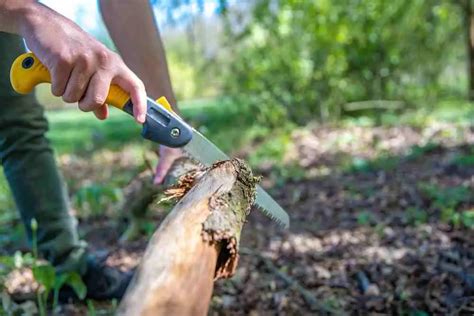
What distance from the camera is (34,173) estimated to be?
228 cm

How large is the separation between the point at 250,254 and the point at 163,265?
6.09 feet

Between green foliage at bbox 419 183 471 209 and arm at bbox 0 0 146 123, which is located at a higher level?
green foliage at bbox 419 183 471 209

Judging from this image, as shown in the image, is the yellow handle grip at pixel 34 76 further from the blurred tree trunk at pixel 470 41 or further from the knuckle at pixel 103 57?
the blurred tree trunk at pixel 470 41

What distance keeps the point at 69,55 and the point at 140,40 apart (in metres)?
0.82

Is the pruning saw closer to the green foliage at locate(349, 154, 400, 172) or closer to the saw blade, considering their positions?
the saw blade

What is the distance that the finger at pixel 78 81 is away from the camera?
1239mm

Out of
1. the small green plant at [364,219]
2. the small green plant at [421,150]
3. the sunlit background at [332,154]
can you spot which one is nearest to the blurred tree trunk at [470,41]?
the sunlit background at [332,154]

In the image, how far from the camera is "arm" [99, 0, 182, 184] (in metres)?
1.96

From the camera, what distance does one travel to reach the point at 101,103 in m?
1.28

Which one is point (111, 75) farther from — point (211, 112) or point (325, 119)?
point (211, 112)

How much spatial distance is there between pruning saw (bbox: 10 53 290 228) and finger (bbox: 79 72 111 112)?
0.06 meters

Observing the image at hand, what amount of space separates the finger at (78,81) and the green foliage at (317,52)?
6.24 meters

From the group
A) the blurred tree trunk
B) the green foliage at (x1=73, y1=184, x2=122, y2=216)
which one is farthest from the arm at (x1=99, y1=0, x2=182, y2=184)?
the blurred tree trunk

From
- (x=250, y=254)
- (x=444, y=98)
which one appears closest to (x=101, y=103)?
(x=250, y=254)
